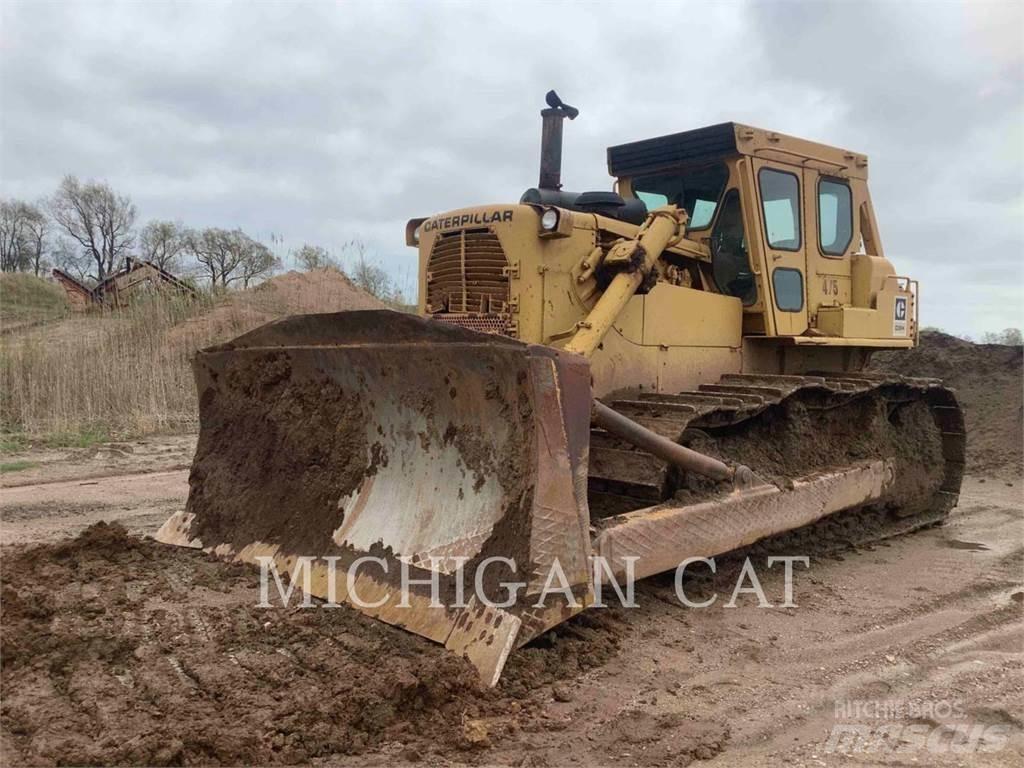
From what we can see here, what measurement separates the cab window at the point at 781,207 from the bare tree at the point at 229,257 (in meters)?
11.0

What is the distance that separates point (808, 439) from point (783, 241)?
1490 mm

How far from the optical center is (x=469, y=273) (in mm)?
5086

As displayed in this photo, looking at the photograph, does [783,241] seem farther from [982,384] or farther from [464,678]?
[982,384]

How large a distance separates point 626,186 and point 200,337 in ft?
28.5

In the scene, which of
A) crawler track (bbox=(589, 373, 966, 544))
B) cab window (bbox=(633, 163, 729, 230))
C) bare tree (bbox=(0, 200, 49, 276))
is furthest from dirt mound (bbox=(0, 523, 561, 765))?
bare tree (bbox=(0, 200, 49, 276))

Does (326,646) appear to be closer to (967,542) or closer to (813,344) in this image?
(813,344)

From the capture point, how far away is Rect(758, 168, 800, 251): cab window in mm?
5958

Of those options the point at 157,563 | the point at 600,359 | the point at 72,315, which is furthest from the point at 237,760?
the point at 72,315

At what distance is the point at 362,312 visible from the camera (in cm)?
414

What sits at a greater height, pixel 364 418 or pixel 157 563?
pixel 364 418

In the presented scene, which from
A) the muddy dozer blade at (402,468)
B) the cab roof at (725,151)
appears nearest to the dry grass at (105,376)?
the muddy dozer blade at (402,468)

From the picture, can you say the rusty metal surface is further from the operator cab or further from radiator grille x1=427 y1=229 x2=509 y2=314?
radiator grille x1=427 y1=229 x2=509 y2=314

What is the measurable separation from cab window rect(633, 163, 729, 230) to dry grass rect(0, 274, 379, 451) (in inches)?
276

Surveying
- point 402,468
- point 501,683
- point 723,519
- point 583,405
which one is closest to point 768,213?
point 723,519
